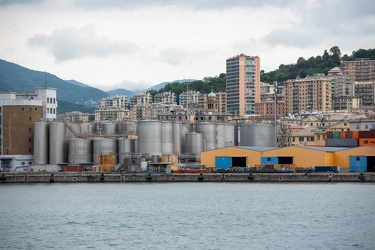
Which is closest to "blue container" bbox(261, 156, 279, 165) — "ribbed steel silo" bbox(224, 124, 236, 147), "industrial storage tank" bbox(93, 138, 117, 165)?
"industrial storage tank" bbox(93, 138, 117, 165)

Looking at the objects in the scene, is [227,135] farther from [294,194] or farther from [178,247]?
[178,247]

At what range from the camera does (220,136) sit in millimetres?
142875

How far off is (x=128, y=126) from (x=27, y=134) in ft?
67.0

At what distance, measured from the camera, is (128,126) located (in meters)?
140

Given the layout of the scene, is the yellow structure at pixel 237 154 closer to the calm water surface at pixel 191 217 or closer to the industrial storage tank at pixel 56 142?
the calm water surface at pixel 191 217

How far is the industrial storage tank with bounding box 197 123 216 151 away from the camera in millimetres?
140250

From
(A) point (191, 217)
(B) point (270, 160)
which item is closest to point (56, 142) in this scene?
(B) point (270, 160)

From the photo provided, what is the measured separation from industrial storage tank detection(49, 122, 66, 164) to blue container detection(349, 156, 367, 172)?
41256mm

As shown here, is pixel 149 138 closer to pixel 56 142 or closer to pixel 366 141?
pixel 56 142

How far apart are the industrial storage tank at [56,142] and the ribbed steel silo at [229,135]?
106 ft

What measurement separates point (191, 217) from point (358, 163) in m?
42.9

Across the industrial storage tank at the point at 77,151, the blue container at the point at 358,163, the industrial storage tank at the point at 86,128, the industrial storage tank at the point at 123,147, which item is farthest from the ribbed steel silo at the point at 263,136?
the blue container at the point at 358,163

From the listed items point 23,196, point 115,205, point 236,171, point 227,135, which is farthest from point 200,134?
point 115,205

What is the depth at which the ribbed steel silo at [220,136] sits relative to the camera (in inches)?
5591
